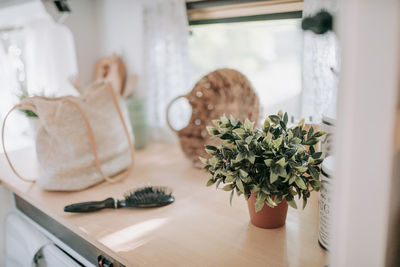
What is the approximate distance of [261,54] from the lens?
5.07ft

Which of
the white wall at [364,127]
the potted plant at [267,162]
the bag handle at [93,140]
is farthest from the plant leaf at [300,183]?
the bag handle at [93,140]

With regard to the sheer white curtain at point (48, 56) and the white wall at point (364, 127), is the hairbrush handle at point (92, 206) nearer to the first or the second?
the white wall at point (364, 127)

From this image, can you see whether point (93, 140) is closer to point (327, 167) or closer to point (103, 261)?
point (103, 261)

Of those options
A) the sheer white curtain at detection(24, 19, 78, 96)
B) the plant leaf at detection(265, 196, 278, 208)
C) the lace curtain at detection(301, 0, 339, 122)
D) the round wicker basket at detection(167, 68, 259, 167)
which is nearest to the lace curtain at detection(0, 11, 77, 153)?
the sheer white curtain at detection(24, 19, 78, 96)

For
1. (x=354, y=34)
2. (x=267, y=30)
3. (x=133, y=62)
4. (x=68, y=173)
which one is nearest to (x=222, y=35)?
(x=267, y=30)

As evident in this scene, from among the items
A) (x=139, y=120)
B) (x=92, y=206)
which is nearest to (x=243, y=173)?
(x=92, y=206)

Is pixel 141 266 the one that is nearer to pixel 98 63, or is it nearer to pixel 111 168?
pixel 111 168

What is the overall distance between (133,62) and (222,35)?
49 cm

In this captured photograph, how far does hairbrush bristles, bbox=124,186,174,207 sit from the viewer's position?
96 centimetres

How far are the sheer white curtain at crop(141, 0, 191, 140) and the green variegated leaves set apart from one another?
76cm

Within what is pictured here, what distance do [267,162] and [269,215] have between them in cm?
17

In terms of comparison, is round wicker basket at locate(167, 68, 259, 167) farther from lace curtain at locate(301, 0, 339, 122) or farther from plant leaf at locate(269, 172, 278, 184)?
plant leaf at locate(269, 172, 278, 184)

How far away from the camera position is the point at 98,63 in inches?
73.4

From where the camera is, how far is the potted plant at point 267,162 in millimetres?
725
